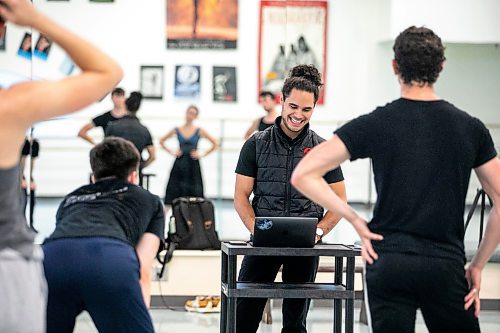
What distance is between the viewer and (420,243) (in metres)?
3.08

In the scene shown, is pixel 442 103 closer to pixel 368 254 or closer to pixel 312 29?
pixel 368 254

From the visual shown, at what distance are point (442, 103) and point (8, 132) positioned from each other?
1326 millimetres

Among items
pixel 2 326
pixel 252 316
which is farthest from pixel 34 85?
pixel 252 316

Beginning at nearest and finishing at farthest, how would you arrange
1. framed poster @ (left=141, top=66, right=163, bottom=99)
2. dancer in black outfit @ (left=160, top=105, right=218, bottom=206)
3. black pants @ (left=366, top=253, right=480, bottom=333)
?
black pants @ (left=366, top=253, right=480, bottom=333)
dancer in black outfit @ (left=160, top=105, right=218, bottom=206)
framed poster @ (left=141, top=66, right=163, bottom=99)

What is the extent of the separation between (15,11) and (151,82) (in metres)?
6.59

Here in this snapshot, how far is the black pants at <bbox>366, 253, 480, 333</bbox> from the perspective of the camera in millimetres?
3068

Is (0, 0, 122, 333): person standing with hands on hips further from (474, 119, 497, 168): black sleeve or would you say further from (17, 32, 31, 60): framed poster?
(17, 32, 31, 60): framed poster

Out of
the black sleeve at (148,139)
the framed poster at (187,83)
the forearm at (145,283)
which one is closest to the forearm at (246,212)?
the forearm at (145,283)

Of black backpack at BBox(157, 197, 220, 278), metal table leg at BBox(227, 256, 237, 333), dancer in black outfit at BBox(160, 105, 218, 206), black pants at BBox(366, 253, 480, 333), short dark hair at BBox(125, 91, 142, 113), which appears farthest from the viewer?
dancer in black outfit at BBox(160, 105, 218, 206)

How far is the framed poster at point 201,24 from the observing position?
913 cm

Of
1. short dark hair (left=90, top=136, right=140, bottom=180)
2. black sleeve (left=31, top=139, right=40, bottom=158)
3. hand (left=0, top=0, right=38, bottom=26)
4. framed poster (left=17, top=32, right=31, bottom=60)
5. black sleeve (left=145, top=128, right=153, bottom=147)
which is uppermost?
hand (left=0, top=0, right=38, bottom=26)

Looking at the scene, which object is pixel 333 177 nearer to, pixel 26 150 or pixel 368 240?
pixel 368 240

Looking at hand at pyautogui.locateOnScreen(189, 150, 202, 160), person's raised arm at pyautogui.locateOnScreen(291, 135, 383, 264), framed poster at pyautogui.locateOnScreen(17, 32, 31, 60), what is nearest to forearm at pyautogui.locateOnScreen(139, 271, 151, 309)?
person's raised arm at pyautogui.locateOnScreen(291, 135, 383, 264)

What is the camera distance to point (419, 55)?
311 centimetres
